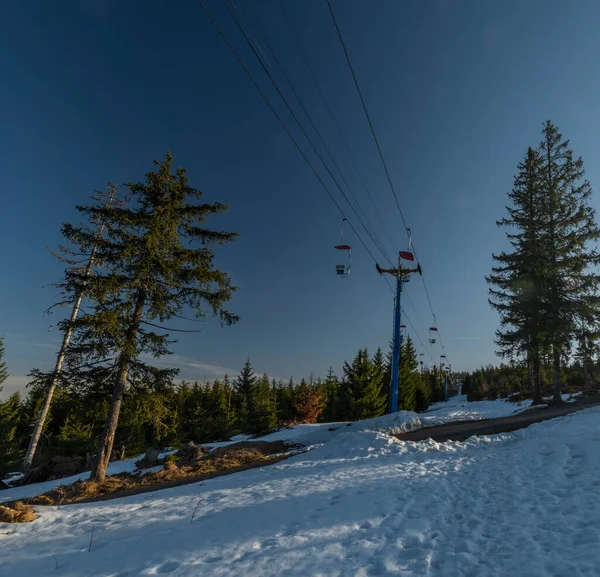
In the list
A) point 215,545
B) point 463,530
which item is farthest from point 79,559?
point 463,530

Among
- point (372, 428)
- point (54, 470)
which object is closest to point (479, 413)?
point (372, 428)

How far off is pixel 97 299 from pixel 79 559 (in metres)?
8.81

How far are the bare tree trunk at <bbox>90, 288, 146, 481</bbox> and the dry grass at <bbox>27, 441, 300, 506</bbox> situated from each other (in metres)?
0.57

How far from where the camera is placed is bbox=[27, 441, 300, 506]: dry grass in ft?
32.3

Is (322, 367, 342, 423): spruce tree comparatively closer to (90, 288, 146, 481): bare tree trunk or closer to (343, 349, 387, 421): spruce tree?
(343, 349, 387, 421): spruce tree

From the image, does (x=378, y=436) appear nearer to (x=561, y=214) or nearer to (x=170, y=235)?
(x=170, y=235)

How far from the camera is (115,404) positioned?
40.2 ft

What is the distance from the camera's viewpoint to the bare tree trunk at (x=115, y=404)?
1152 centimetres

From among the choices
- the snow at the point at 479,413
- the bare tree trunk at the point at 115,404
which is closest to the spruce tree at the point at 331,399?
the snow at the point at 479,413

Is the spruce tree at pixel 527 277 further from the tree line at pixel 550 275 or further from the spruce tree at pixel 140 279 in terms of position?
the spruce tree at pixel 140 279

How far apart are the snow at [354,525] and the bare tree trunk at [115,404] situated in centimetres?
331

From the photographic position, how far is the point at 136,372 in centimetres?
1285

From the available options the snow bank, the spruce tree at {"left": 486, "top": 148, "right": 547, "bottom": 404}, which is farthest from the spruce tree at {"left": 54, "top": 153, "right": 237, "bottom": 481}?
the spruce tree at {"left": 486, "top": 148, "right": 547, "bottom": 404}

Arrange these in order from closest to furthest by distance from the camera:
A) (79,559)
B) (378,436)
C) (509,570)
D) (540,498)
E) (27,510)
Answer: (509,570) < (79,559) < (540,498) < (27,510) < (378,436)
